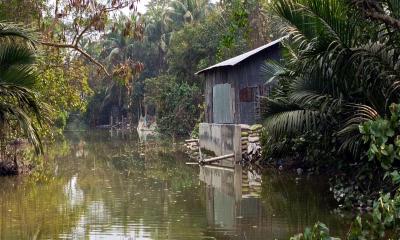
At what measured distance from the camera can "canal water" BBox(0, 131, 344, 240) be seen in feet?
34.6

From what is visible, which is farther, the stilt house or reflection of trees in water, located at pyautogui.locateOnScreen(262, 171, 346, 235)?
the stilt house

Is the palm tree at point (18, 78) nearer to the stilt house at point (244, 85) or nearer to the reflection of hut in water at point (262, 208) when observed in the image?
the reflection of hut in water at point (262, 208)

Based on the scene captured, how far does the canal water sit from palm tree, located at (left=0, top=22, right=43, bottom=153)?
5.74 feet

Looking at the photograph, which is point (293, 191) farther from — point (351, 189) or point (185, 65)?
point (185, 65)

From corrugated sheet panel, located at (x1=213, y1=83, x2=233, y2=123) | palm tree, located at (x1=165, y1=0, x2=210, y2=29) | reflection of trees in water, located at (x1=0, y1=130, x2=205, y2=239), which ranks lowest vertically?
reflection of trees in water, located at (x1=0, y1=130, x2=205, y2=239)

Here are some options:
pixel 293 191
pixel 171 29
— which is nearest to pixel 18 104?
pixel 293 191

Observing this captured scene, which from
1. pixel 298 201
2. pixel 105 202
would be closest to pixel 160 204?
pixel 105 202

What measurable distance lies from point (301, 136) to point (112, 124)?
54.8 m

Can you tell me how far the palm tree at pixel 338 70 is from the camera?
36.0ft

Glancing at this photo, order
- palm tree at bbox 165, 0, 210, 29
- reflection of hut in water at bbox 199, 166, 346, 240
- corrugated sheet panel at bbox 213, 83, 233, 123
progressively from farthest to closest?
palm tree at bbox 165, 0, 210, 29, corrugated sheet panel at bbox 213, 83, 233, 123, reflection of hut in water at bbox 199, 166, 346, 240

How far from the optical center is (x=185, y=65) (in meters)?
45.1

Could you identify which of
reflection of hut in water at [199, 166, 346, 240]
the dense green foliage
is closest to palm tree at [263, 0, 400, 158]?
the dense green foliage

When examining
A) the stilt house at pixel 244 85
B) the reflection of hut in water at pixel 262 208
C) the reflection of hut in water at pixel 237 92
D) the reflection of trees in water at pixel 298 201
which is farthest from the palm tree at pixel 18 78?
the stilt house at pixel 244 85

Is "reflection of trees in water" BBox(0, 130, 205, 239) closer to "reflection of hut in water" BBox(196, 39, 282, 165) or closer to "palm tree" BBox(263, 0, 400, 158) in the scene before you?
"reflection of hut in water" BBox(196, 39, 282, 165)
